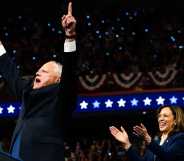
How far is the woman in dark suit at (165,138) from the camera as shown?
13.6 feet

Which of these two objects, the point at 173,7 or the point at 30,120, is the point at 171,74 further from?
the point at 30,120

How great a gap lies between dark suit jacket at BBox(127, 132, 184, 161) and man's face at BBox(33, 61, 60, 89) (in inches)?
35.8

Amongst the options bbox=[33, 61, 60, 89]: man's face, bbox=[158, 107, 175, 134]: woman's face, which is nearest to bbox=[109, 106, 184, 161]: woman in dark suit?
bbox=[158, 107, 175, 134]: woman's face

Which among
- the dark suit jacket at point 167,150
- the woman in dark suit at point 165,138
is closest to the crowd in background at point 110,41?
the woman in dark suit at point 165,138

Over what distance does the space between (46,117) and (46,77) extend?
25 centimetres

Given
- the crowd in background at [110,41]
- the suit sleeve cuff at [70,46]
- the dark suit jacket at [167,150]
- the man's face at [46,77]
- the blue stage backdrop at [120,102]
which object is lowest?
the dark suit jacket at [167,150]

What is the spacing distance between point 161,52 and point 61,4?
399 centimetres

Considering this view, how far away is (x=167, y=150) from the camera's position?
13.7ft

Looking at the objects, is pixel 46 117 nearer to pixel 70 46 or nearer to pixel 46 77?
pixel 46 77

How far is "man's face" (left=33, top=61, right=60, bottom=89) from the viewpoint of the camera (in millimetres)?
3572

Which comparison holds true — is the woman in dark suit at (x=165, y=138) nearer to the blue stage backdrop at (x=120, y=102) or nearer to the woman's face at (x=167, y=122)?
the woman's face at (x=167, y=122)

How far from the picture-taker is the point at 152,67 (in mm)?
12516

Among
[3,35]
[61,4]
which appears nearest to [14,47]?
[3,35]

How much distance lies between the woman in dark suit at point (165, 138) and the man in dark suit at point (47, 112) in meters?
0.87
